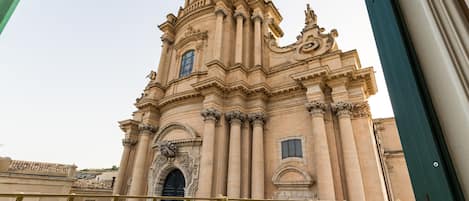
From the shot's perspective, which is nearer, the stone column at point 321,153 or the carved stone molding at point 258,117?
the stone column at point 321,153

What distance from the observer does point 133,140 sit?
13742 millimetres

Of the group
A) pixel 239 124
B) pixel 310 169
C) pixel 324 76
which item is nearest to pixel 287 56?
pixel 324 76

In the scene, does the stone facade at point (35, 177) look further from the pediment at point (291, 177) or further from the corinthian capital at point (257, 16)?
the corinthian capital at point (257, 16)

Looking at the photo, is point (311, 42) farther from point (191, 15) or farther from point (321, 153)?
point (191, 15)

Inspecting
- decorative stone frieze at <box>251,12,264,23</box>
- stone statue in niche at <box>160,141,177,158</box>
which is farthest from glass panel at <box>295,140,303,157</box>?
decorative stone frieze at <box>251,12,264,23</box>

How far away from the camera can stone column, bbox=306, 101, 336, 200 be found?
7037 millimetres

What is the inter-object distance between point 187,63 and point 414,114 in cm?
1324

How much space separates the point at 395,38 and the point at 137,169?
1212cm

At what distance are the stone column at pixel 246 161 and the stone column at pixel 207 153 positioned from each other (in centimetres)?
126

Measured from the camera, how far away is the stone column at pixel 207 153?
27.6ft

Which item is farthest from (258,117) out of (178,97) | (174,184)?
(174,184)

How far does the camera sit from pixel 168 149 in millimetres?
10109

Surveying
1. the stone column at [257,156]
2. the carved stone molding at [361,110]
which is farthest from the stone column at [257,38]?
the carved stone molding at [361,110]

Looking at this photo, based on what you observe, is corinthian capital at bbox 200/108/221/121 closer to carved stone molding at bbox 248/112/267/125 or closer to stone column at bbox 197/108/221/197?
stone column at bbox 197/108/221/197
